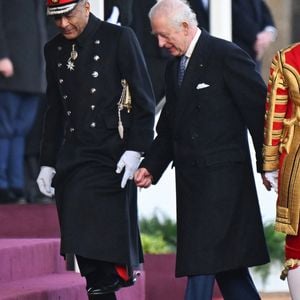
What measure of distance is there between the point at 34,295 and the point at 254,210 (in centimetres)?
138

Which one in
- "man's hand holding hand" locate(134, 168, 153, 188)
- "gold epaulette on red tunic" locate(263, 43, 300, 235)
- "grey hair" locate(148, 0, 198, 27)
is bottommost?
"man's hand holding hand" locate(134, 168, 153, 188)

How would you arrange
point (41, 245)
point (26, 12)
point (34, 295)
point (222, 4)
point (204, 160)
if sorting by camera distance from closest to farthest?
point (204, 160)
point (34, 295)
point (41, 245)
point (26, 12)
point (222, 4)

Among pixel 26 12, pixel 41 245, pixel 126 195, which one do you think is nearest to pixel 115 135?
pixel 126 195

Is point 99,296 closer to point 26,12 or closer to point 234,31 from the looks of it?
point 26,12

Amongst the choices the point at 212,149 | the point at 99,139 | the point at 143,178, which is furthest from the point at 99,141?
the point at 212,149

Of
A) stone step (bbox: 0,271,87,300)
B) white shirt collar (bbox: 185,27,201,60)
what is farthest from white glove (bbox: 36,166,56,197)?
white shirt collar (bbox: 185,27,201,60)

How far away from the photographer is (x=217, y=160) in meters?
8.47

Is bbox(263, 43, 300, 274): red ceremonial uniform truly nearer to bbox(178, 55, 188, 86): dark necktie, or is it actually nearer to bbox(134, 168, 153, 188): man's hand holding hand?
bbox(178, 55, 188, 86): dark necktie

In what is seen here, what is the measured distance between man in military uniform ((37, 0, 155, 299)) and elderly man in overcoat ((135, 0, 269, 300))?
0.76ft

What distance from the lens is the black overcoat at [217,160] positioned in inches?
332

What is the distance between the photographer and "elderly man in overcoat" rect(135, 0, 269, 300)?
845 cm

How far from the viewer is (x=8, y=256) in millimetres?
9812

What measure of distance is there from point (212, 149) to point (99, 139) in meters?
0.56

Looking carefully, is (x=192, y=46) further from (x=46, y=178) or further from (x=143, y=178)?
(x=46, y=178)
